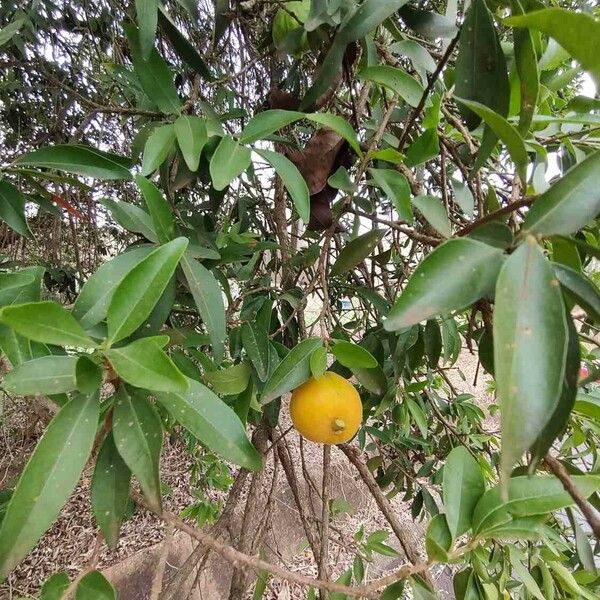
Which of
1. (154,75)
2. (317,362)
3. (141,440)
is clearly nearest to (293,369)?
(317,362)

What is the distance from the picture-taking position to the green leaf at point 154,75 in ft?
1.79

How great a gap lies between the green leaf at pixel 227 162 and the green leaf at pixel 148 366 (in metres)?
0.19

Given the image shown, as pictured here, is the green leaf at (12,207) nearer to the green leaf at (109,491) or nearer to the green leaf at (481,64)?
the green leaf at (109,491)

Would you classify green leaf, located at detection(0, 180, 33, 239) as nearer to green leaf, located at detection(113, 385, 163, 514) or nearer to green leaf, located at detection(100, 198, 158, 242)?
green leaf, located at detection(100, 198, 158, 242)

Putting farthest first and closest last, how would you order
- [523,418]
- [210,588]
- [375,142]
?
[210,588], [375,142], [523,418]

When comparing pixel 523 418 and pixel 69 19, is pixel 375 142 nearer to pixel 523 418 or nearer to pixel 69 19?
pixel 523 418

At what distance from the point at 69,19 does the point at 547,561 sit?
197 centimetres

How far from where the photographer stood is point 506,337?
9.5 inches

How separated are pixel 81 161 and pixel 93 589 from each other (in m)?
0.51

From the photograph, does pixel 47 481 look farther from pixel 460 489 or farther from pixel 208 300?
pixel 460 489

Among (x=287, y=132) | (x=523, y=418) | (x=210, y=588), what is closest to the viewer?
(x=523, y=418)

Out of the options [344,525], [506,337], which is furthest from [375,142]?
[344,525]

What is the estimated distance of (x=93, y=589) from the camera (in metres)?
0.45

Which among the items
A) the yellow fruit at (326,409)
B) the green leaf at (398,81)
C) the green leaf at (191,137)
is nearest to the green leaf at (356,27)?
the green leaf at (398,81)
